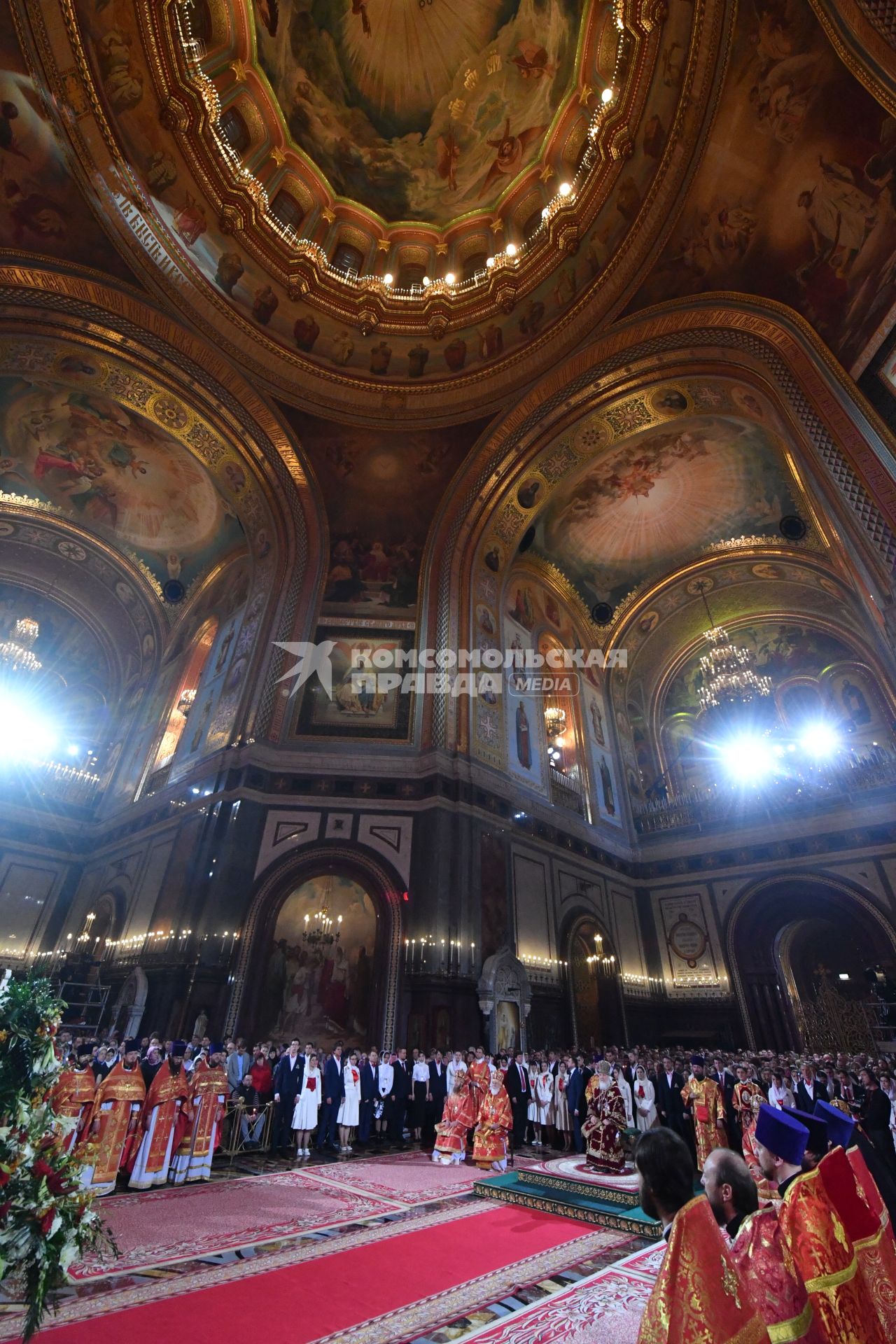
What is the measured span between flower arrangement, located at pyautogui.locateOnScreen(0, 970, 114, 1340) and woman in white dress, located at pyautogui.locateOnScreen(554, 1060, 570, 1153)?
8.19 metres

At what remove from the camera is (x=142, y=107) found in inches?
460

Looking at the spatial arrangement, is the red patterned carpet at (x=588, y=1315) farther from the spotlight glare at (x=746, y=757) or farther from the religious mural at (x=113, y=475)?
the religious mural at (x=113, y=475)

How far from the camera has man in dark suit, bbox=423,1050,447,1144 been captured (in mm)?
8969

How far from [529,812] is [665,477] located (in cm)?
966

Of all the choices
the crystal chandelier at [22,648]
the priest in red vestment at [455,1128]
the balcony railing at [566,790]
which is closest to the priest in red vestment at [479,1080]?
the priest in red vestment at [455,1128]

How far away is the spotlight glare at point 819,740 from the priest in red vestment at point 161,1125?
1678 cm

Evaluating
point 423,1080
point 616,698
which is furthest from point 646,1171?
point 616,698

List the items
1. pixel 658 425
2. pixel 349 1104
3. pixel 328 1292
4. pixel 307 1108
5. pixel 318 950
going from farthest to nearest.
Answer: pixel 658 425
pixel 318 950
pixel 349 1104
pixel 307 1108
pixel 328 1292

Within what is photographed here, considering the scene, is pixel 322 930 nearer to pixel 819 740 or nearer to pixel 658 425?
pixel 658 425

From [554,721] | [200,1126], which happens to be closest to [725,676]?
[554,721]

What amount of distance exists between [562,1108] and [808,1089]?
129 inches

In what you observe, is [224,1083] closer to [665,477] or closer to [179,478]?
[179,478]

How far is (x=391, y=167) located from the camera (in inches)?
607

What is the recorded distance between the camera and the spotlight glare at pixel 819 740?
17.1 m
